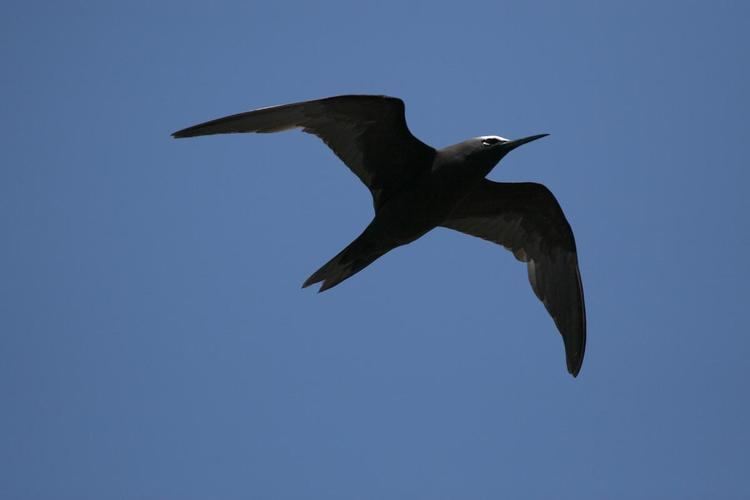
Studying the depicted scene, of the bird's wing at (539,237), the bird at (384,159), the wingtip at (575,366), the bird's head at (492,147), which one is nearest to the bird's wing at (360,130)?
the bird at (384,159)

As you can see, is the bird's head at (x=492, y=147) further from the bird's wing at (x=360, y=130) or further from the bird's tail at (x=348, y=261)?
the bird's tail at (x=348, y=261)

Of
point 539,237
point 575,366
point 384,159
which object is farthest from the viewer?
point 539,237

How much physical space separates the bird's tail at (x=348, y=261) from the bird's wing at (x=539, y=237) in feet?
5.65

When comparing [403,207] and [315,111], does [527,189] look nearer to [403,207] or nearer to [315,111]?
[403,207]

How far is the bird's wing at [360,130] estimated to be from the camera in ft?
29.9

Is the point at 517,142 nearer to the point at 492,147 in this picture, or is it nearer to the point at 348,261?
the point at 492,147

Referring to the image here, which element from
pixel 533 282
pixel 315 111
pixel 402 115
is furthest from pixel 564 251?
pixel 315 111

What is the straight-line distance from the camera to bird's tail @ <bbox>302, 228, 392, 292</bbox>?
32.7 feet

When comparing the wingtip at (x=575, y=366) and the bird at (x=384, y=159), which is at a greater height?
the bird at (x=384, y=159)

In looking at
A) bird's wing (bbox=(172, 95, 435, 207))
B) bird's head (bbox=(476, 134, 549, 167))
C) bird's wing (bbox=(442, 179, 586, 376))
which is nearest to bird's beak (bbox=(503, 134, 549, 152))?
bird's head (bbox=(476, 134, 549, 167))

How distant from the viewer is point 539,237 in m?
11.9

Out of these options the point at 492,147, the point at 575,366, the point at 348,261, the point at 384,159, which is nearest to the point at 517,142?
the point at 492,147

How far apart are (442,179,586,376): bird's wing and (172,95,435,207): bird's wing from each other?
1.44m

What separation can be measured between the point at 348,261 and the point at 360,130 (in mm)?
1424
